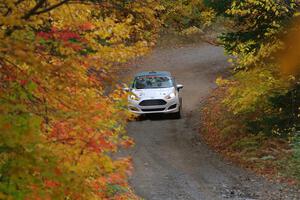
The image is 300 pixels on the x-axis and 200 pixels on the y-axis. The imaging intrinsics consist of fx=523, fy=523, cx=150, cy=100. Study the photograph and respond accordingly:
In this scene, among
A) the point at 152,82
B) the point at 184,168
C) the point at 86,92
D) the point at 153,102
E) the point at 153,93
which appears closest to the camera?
the point at 86,92

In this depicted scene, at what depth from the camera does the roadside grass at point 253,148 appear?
44.8 ft

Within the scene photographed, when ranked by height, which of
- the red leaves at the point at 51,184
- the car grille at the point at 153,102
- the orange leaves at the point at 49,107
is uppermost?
the orange leaves at the point at 49,107

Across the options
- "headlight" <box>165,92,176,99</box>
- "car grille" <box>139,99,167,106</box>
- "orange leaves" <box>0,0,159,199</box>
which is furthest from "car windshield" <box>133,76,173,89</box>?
"orange leaves" <box>0,0,159,199</box>

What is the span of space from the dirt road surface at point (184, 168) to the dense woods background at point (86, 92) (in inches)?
39.1

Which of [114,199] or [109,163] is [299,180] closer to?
[114,199]

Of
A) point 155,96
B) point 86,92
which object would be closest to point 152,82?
point 155,96

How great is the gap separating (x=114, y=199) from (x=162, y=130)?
881 cm

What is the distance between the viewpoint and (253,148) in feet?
50.5

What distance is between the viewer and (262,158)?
14.6m

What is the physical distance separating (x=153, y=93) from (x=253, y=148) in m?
5.15

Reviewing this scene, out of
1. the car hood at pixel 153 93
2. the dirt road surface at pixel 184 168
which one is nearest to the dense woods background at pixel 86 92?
A: the dirt road surface at pixel 184 168

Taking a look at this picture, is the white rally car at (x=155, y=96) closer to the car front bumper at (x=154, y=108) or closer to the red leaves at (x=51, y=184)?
the car front bumper at (x=154, y=108)

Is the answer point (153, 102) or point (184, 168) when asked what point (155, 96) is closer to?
point (153, 102)

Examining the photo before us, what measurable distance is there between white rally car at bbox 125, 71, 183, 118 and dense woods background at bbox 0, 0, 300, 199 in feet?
12.0
